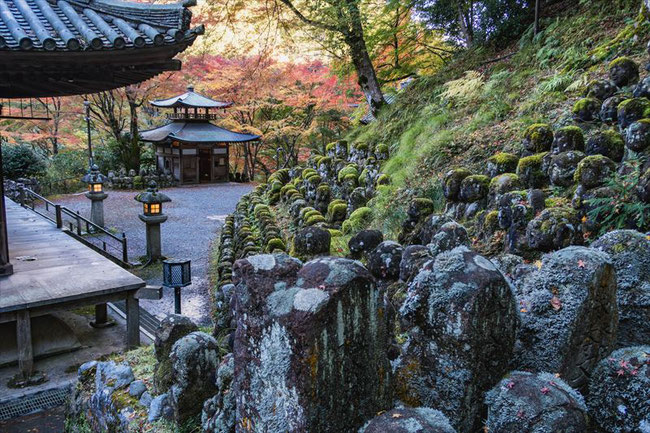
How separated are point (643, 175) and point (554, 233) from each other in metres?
0.88

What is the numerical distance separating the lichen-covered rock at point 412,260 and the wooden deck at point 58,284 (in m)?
4.22

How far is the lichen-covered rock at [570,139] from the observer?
477cm

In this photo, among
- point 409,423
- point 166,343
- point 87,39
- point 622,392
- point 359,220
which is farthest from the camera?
point 359,220

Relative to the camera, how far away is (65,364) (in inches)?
251

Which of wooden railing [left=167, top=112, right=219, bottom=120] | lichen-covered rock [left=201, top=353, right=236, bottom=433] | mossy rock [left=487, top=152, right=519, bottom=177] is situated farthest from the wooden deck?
wooden railing [left=167, top=112, right=219, bottom=120]

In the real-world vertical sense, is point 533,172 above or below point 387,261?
above

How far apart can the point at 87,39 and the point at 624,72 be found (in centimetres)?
603

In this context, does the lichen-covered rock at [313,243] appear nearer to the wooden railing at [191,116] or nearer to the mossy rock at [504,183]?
the mossy rock at [504,183]

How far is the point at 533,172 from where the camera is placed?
16.7 ft

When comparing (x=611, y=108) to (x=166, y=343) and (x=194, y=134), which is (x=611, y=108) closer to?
(x=166, y=343)

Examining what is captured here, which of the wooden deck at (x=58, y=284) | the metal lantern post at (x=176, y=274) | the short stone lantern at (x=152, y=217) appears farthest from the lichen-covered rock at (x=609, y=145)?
the short stone lantern at (x=152, y=217)

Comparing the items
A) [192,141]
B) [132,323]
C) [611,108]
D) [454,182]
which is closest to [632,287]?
[454,182]

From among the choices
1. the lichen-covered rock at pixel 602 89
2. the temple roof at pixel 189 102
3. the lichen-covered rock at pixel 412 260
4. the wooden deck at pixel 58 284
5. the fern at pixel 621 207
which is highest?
the temple roof at pixel 189 102

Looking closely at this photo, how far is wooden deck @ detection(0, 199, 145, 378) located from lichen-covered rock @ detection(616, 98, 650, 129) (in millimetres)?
6295
